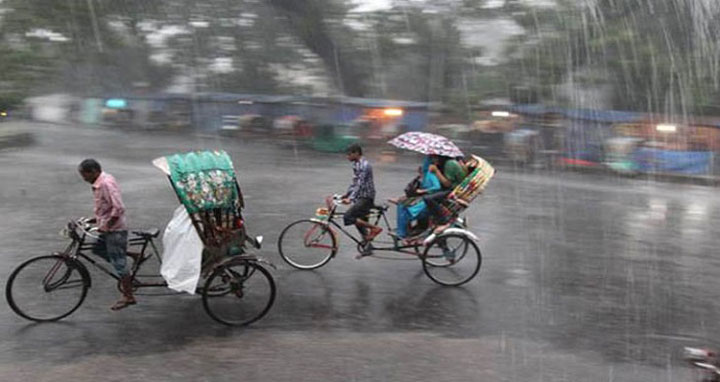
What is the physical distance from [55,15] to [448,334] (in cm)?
1905

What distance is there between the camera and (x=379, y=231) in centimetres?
777

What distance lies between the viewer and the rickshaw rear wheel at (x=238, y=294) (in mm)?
6035

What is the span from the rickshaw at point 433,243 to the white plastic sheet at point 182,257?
2178 mm

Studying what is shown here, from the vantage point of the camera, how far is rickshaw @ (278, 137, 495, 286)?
24.4 feet

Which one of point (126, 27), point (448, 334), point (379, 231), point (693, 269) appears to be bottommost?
point (693, 269)

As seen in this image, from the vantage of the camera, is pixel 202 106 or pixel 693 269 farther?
pixel 202 106

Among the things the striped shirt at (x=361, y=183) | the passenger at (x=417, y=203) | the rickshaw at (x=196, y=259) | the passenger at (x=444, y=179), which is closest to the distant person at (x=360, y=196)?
the striped shirt at (x=361, y=183)

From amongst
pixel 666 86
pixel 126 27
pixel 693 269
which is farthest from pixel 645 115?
pixel 126 27

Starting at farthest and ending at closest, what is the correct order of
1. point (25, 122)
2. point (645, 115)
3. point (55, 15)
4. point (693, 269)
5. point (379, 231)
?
1. point (25, 122)
2. point (55, 15)
3. point (645, 115)
4. point (693, 269)
5. point (379, 231)

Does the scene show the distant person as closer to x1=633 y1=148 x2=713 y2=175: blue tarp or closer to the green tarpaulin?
the green tarpaulin

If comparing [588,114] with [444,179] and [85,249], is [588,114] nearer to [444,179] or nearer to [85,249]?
[444,179]

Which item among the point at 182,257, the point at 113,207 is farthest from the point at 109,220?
the point at 182,257

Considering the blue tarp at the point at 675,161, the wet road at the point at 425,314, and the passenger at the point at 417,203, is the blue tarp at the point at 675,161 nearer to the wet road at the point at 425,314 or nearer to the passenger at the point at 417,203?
A: the wet road at the point at 425,314

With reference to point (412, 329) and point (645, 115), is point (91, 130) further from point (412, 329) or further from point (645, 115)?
point (412, 329)
